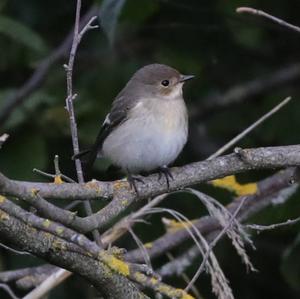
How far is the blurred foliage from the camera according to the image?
524 centimetres

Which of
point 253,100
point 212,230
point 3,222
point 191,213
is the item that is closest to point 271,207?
point 212,230

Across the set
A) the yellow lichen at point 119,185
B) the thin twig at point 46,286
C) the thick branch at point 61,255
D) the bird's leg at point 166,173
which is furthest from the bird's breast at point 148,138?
the thick branch at point 61,255

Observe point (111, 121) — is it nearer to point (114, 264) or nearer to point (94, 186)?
point (94, 186)

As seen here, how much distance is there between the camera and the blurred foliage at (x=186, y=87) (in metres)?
5.24

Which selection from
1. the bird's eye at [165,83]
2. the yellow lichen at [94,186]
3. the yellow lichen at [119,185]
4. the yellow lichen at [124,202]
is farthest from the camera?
the bird's eye at [165,83]

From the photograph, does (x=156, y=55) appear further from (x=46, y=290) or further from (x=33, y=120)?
(x=46, y=290)

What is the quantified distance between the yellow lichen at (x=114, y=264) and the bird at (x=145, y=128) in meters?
1.94

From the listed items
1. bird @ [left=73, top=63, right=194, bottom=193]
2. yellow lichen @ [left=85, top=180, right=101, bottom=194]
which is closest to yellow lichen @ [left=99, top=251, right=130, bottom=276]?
yellow lichen @ [left=85, top=180, right=101, bottom=194]

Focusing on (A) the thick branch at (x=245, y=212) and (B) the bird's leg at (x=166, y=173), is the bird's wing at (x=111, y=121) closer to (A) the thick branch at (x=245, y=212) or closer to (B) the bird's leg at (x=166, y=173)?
(A) the thick branch at (x=245, y=212)

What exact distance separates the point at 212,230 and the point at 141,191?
136 centimetres

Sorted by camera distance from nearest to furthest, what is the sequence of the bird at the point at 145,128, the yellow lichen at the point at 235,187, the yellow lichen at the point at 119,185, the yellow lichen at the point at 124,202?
the yellow lichen at the point at 124,202 < the yellow lichen at the point at 119,185 < the yellow lichen at the point at 235,187 < the bird at the point at 145,128

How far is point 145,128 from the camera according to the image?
15.6ft

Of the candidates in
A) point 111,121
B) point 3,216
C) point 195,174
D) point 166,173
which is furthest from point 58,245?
point 111,121

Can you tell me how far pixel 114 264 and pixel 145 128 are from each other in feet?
7.54
